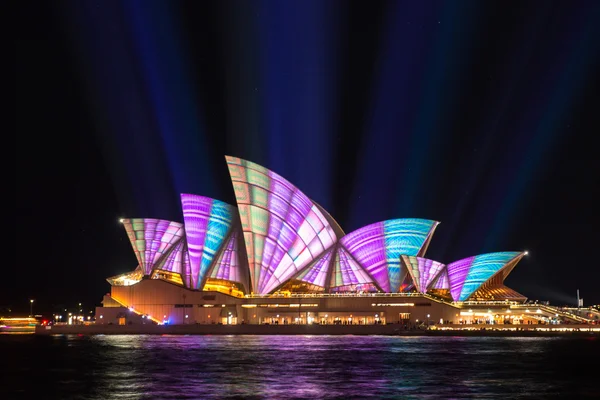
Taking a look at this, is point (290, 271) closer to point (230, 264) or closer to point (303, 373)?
point (230, 264)

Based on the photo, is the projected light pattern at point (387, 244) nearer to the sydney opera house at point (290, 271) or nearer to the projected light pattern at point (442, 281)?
the sydney opera house at point (290, 271)

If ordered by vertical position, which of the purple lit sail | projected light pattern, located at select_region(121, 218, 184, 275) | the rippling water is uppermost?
projected light pattern, located at select_region(121, 218, 184, 275)

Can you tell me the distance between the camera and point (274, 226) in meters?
93.4

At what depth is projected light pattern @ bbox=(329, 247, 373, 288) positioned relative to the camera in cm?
9950

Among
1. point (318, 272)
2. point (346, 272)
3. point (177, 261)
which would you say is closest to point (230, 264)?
point (177, 261)

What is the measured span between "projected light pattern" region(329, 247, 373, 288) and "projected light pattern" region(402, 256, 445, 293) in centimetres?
562

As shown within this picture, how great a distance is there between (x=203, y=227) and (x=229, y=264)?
283 inches

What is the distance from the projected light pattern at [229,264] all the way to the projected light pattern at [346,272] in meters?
12.9

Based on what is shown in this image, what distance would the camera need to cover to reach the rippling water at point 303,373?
119ft

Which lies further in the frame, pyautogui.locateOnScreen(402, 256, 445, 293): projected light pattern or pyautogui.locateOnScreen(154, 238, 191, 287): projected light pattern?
pyautogui.locateOnScreen(154, 238, 191, 287): projected light pattern

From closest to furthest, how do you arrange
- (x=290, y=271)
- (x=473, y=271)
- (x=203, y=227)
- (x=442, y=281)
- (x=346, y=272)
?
(x=290, y=271) < (x=203, y=227) < (x=346, y=272) < (x=473, y=271) < (x=442, y=281)

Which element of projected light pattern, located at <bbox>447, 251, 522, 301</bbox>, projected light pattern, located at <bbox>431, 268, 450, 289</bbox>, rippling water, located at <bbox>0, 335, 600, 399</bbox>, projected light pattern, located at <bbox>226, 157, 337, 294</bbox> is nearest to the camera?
rippling water, located at <bbox>0, 335, 600, 399</bbox>

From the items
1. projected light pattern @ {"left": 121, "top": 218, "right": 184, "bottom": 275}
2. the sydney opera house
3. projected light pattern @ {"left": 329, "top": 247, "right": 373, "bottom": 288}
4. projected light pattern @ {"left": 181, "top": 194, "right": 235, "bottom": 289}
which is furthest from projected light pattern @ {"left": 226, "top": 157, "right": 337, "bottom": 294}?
projected light pattern @ {"left": 121, "top": 218, "right": 184, "bottom": 275}

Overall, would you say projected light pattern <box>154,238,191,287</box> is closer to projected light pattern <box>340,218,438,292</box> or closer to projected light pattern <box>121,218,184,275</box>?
projected light pattern <box>121,218,184,275</box>
